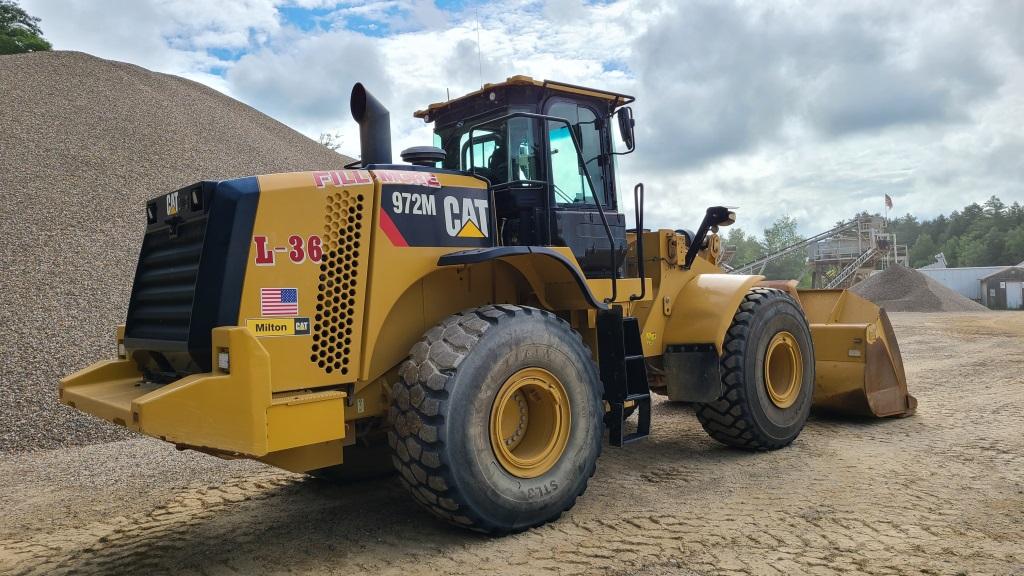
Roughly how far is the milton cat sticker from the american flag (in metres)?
0.59

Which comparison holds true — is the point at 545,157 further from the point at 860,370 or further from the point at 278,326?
the point at 860,370

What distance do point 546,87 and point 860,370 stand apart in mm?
3901

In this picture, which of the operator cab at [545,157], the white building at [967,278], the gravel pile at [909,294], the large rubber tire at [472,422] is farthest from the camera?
the white building at [967,278]

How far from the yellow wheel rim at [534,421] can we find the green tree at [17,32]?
114 feet

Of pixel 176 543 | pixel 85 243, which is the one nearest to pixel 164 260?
pixel 176 543

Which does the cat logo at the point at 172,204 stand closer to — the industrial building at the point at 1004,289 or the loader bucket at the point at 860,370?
the loader bucket at the point at 860,370

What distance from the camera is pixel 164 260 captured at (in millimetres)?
4219

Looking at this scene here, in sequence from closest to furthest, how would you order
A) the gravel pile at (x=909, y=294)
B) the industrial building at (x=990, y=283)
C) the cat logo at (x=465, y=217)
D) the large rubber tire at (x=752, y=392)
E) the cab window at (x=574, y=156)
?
the cat logo at (x=465, y=217) < the cab window at (x=574, y=156) < the large rubber tire at (x=752, y=392) < the gravel pile at (x=909, y=294) < the industrial building at (x=990, y=283)

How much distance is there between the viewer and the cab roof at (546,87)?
507cm

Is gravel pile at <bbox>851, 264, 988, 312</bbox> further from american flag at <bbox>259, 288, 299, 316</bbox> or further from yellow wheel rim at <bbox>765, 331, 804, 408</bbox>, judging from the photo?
american flag at <bbox>259, 288, 299, 316</bbox>

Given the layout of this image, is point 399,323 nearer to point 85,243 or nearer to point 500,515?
point 500,515

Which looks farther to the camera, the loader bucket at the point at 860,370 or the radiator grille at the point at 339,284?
the loader bucket at the point at 860,370

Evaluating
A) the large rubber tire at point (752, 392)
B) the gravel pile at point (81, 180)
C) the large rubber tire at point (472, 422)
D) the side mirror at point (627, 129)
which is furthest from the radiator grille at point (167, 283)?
the gravel pile at point (81, 180)

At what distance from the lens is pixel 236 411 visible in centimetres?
334
